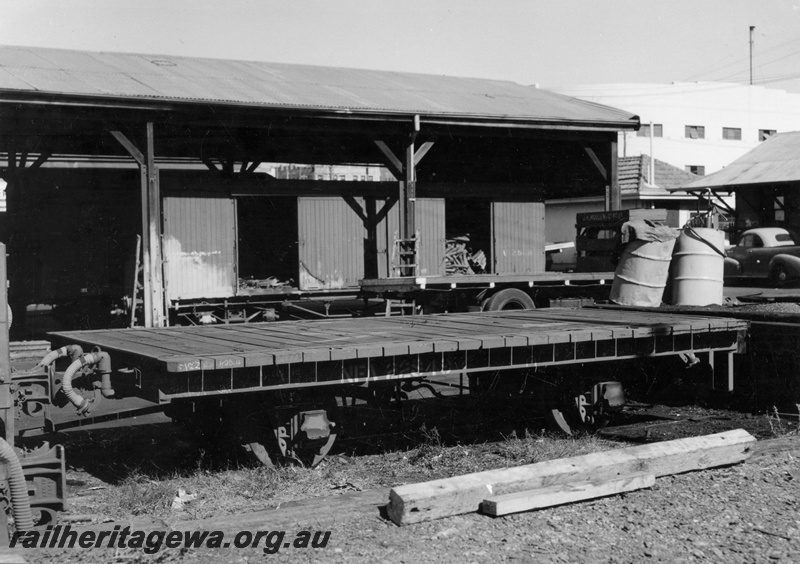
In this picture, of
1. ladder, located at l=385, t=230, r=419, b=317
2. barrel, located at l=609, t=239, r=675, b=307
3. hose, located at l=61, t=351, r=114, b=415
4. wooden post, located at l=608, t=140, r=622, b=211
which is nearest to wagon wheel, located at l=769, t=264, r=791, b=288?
wooden post, located at l=608, t=140, r=622, b=211

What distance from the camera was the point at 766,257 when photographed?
27.2 metres

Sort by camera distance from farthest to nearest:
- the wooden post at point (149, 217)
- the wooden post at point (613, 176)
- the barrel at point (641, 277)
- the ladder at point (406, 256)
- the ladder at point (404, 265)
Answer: the wooden post at point (613, 176) < the ladder at point (406, 256) < the ladder at point (404, 265) < the wooden post at point (149, 217) < the barrel at point (641, 277)

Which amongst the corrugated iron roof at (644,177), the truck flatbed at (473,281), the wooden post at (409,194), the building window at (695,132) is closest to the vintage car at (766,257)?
the corrugated iron roof at (644,177)

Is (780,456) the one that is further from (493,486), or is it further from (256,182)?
(256,182)

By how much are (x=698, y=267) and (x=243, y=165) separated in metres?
11.7

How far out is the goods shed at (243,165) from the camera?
14.7m

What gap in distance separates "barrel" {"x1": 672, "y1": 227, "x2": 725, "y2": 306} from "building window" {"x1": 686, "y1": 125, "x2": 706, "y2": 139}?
161 feet

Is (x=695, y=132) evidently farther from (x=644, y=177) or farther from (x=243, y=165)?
(x=243, y=165)

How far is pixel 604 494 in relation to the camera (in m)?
5.99

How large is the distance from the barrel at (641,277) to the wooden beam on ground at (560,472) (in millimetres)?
3872

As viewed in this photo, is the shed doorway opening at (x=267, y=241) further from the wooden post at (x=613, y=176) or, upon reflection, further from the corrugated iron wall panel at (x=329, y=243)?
the wooden post at (x=613, y=176)

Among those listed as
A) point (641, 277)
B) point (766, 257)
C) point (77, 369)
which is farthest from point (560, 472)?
point (766, 257)

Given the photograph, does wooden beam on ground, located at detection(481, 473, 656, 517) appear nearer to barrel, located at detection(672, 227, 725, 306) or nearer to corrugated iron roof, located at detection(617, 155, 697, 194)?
barrel, located at detection(672, 227, 725, 306)

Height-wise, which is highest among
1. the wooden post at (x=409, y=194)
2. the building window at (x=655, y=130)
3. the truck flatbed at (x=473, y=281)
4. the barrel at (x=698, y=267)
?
the building window at (x=655, y=130)
